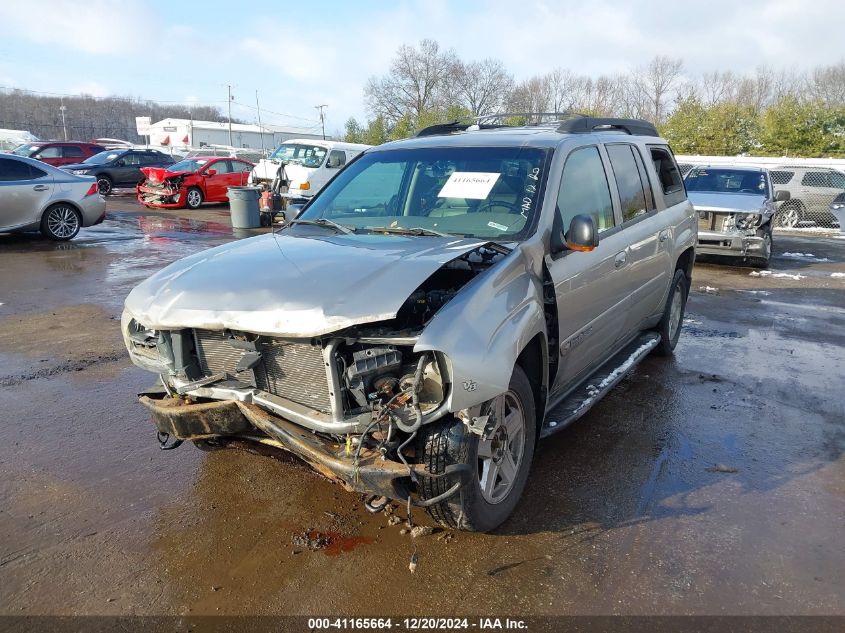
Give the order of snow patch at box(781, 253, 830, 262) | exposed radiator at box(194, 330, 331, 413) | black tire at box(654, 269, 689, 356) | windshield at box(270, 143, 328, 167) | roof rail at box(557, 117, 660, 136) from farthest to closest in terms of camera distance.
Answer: windshield at box(270, 143, 328, 167) < snow patch at box(781, 253, 830, 262) < black tire at box(654, 269, 689, 356) < roof rail at box(557, 117, 660, 136) < exposed radiator at box(194, 330, 331, 413)

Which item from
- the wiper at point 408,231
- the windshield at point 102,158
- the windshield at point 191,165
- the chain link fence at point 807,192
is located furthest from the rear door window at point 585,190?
the windshield at point 102,158

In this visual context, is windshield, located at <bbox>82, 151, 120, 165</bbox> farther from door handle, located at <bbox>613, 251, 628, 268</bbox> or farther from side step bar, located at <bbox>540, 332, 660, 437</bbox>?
door handle, located at <bbox>613, 251, 628, 268</bbox>

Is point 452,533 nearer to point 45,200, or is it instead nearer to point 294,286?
point 294,286

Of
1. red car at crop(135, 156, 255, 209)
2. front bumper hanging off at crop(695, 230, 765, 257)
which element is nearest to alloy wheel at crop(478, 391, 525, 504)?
front bumper hanging off at crop(695, 230, 765, 257)

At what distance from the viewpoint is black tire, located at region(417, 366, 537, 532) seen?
→ 9.20ft

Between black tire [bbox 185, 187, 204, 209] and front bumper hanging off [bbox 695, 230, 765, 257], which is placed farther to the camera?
black tire [bbox 185, 187, 204, 209]

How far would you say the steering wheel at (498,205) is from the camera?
3.81m

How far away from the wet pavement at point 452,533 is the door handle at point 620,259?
1.14 meters

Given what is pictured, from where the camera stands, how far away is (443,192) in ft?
13.6

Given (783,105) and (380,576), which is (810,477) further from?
(783,105)

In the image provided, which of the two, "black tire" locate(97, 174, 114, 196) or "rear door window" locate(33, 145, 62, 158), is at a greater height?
"rear door window" locate(33, 145, 62, 158)

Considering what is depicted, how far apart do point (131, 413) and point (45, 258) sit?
7.60 meters

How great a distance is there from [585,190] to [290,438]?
2.57 m

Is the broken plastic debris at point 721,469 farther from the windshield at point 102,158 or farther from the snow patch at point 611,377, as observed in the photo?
the windshield at point 102,158
